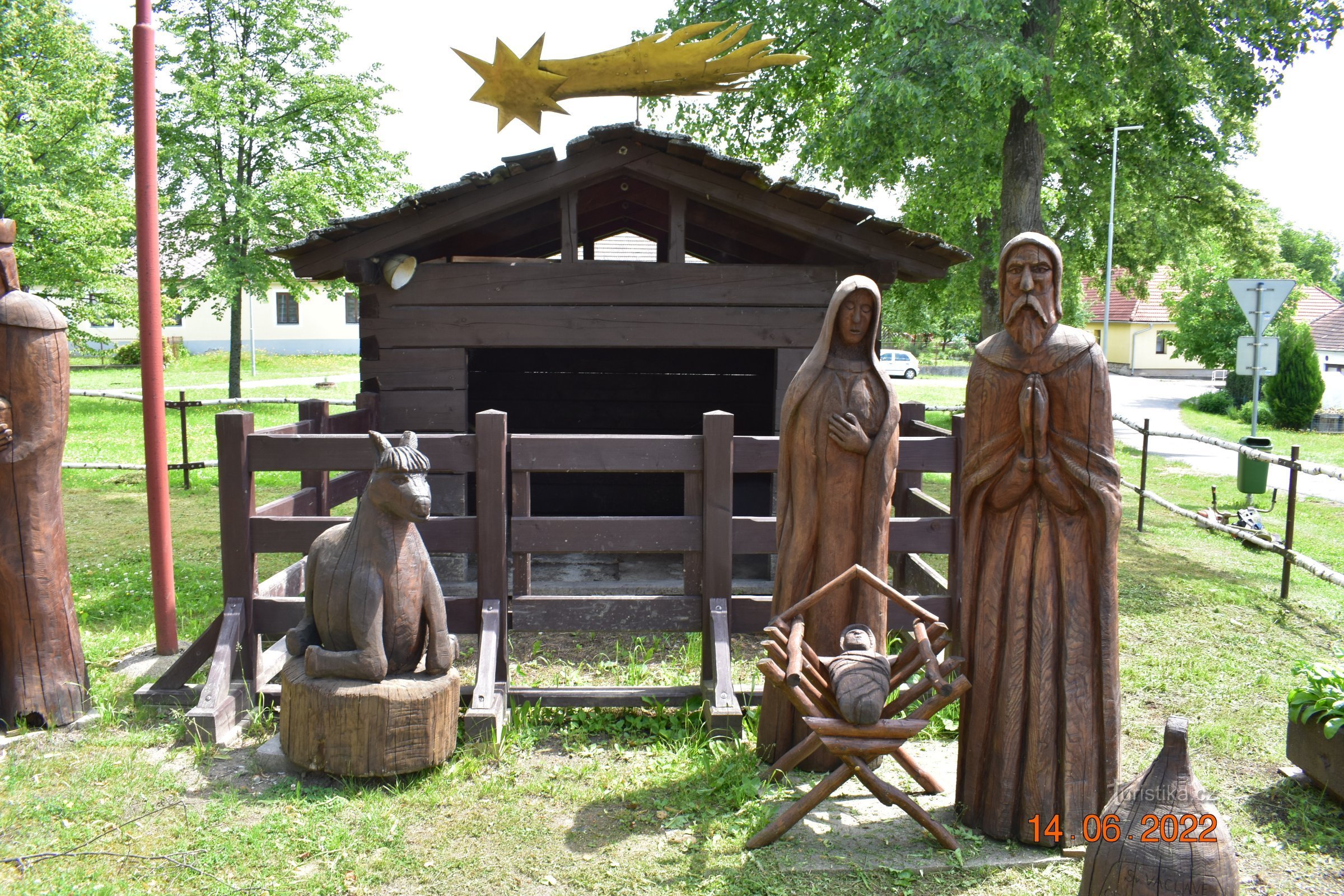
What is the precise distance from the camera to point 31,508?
440cm

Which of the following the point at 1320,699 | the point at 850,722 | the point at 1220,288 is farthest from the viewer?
the point at 1220,288

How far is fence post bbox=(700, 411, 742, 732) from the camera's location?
4.73 metres

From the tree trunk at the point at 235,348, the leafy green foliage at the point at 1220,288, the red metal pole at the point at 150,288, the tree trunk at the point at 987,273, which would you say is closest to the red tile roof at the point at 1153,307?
the leafy green foliage at the point at 1220,288

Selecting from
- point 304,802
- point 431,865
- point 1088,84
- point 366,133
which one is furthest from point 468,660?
point 366,133

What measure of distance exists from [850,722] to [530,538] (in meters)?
2.16

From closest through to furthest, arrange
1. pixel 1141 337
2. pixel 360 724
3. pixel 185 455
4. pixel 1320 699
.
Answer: pixel 360 724 < pixel 1320 699 < pixel 185 455 < pixel 1141 337

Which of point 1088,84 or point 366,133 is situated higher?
point 366,133

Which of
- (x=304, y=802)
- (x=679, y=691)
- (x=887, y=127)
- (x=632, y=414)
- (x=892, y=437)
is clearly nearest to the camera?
(x=304, y=802)

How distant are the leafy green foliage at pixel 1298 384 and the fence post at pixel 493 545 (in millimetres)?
23479

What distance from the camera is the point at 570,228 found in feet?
22.9

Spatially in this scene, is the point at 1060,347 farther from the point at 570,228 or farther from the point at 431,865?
the point at 570,228

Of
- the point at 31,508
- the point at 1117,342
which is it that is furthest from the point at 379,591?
the point at 1117,342

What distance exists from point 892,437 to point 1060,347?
89 centimetres

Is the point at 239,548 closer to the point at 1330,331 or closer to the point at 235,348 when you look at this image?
the point at 235,348
